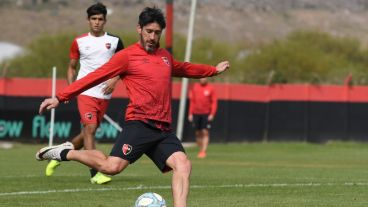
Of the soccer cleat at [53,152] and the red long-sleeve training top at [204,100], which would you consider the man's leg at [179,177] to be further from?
the red long-sleeve training top at [204,100]

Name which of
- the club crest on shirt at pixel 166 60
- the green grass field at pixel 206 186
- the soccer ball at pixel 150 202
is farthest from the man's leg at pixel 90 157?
the club crest on shirt at pixel 166 60

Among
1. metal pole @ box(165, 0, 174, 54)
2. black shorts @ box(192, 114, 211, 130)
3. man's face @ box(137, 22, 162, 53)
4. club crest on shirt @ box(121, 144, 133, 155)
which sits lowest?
black shorts @ box(192, 114, 211, 130)

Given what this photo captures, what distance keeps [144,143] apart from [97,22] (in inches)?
180

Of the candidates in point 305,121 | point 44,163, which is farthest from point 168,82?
point 305,121

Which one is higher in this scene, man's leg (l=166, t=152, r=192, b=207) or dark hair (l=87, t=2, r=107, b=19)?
dark hair (l=87, t=2, r=107, b=19)

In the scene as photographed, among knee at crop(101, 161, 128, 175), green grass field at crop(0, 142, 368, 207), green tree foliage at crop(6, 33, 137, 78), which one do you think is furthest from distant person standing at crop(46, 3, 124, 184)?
green tree foliage at crop(6, 33, 137, 78)

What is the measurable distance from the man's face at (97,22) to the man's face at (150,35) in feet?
13.8

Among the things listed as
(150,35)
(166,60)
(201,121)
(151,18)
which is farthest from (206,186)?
(201,121)

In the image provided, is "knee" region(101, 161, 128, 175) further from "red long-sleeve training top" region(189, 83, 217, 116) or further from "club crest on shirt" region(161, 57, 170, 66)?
"red long-sleeve training top" region(189, 83, 217, 116)

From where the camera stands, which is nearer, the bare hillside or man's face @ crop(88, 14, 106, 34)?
man's face @ crop(88, 14, 106, 34)

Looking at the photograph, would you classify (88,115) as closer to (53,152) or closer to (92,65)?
(92,65)

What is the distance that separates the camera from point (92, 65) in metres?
15.1

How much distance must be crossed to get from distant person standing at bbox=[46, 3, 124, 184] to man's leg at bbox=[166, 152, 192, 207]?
423 centimetres

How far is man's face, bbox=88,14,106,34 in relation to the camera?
14.9 m
